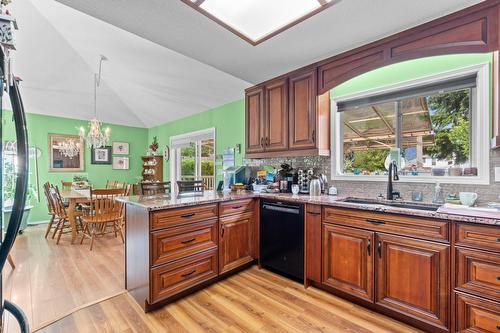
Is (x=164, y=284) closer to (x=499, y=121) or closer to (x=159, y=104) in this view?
(x=499, y=121)

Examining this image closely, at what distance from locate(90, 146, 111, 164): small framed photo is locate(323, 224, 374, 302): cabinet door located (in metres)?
6.00

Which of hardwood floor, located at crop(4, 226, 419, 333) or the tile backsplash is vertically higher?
the tile backsplash

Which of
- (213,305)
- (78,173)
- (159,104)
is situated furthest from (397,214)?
(78,173)

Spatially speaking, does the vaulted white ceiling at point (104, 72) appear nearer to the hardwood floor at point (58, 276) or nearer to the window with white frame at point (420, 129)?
the window with white frame at point (420, 129)

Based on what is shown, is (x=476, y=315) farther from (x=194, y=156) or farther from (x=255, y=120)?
(x=194, y=156)

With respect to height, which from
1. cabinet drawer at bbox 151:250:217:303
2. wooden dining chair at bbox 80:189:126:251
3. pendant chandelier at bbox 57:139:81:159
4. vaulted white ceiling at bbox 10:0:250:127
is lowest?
cabinet drawer at bbox 151:250:217:303

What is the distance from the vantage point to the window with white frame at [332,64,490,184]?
2.01 metres

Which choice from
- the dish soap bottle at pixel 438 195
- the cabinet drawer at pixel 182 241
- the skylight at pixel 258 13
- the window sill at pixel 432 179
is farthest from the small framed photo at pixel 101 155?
the dish soap bottle at pixel 438 195

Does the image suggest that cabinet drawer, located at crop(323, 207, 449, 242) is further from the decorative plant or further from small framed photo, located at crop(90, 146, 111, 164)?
A: small framed photo, located at crop(90, 146, 111, 164)

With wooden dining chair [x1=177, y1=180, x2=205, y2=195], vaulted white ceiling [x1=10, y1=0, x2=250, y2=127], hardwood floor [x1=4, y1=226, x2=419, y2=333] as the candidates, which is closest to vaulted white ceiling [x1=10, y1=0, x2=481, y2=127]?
vaulted white ceiling [x1=10, y1=0, x2=250, y2=127]

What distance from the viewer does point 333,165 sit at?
288cm

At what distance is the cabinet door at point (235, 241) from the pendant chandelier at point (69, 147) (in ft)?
16.6

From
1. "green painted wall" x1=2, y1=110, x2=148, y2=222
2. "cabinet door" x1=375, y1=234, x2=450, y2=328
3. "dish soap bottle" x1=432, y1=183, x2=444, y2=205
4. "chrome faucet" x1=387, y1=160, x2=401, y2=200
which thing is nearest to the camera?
"cabinet door" x1=375, y1=234, x2=450, y2=328

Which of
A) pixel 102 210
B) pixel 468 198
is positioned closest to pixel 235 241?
pixel 468 198
